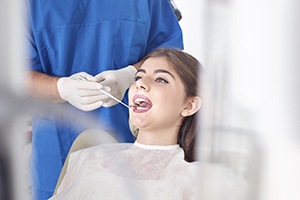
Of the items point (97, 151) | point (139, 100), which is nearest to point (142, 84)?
point (139, 100)

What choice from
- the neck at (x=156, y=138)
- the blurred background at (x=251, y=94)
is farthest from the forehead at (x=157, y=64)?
the blurred background at (x=251, y=94)

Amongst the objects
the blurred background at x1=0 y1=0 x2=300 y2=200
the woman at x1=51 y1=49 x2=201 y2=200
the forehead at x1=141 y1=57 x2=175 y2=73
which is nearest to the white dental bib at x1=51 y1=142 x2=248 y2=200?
the woman at x1=51 y1=49 x2=201 y2=200

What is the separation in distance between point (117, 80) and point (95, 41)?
8 centimetres

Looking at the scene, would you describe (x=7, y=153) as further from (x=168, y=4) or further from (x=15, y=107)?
(x=168, y=4)

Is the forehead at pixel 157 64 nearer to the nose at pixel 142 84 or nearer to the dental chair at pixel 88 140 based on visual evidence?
the nose at pixel 142 84

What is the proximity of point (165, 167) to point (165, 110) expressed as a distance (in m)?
0.09

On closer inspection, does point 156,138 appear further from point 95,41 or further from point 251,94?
point 251,94

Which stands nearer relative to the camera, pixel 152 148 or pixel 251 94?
pixel 251 94

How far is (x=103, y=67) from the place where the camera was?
0.71 metres

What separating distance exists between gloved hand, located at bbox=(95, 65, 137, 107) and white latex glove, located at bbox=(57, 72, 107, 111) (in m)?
0.01

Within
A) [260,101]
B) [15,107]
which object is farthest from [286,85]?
[15,107]

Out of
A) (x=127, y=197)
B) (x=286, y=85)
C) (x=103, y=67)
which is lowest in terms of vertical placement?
(x=127, y=197)

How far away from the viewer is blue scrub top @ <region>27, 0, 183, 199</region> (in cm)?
71

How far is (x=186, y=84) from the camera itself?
0.70 meters
